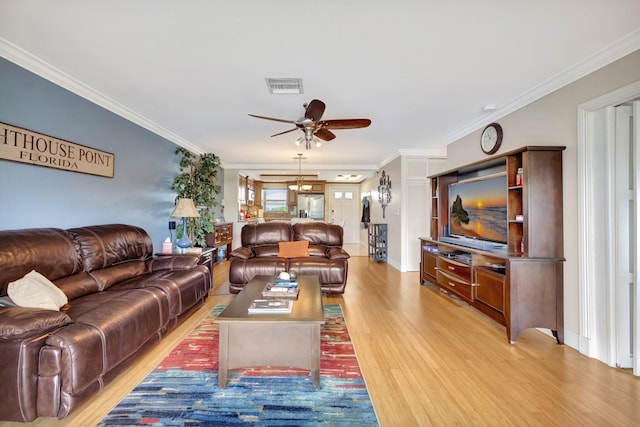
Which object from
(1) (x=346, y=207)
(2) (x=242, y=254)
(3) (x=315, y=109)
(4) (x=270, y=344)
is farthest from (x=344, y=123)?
(1) (x=346, y=207)

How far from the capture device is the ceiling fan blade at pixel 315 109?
8.27 feet

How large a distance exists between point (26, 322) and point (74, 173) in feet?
6.34

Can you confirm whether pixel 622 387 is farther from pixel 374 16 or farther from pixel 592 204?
pixel 374 16

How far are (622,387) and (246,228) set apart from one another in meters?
4.40

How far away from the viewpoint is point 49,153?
2.51 meters

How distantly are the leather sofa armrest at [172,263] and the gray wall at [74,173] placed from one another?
0.74 metres

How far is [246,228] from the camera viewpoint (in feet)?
15.1

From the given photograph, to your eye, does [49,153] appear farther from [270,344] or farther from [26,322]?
[270,344]

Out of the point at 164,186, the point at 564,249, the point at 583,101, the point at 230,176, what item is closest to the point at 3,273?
the point at 164,186

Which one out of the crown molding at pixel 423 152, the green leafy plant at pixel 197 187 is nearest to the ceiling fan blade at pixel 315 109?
the green leafy plant at pixel 197 187

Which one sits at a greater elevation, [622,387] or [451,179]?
[451,179]

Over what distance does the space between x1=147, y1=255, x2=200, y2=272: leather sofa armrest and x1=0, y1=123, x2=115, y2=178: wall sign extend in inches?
45.3

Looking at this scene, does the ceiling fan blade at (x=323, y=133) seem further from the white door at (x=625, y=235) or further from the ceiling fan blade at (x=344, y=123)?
the white door at (x=625, y=235)

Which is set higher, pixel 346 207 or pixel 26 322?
pixel 346 207
